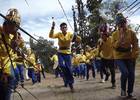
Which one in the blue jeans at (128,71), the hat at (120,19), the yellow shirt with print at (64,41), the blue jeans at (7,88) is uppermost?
the hat at (120,19)

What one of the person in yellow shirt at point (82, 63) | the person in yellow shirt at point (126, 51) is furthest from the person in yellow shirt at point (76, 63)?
the person in yellow shirt at point (126, 51)

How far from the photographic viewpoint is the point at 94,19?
190 ft

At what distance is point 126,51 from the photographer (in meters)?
11.8

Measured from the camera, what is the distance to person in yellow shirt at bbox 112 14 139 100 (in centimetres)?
1165

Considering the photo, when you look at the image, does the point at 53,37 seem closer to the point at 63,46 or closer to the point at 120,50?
the point at 63,46

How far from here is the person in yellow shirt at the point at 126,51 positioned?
11648 millimetres

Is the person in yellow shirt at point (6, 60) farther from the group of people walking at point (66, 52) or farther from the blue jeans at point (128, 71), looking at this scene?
the blue jeans at point (128, 71)

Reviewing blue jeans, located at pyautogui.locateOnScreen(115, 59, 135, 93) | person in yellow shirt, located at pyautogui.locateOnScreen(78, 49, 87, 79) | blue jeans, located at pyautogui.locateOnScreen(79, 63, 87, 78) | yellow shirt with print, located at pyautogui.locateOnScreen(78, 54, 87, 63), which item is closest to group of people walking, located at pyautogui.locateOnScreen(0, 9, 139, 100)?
blue jeans, located at pyautogui.locateOnScreen(115, 59, 135, 93)

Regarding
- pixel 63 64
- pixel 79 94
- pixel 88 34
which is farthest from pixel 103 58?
pixel 88 34

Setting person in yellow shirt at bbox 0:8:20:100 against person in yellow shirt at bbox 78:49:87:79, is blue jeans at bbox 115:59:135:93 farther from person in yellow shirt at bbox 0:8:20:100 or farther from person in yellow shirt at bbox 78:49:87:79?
person in yellow shirt at bbox 78:49:87:79

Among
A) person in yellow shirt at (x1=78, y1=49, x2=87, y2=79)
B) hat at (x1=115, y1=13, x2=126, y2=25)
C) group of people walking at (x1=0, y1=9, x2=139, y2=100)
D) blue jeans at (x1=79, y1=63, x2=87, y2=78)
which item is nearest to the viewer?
group of people walking at (x1=0, y1=9, x2=139, y2=100)

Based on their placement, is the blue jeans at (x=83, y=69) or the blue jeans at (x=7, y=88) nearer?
the blue jeans at (x=7, y=88)

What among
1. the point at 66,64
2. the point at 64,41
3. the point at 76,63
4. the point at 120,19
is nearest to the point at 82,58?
the point at 76,63

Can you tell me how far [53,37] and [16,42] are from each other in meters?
8.51
